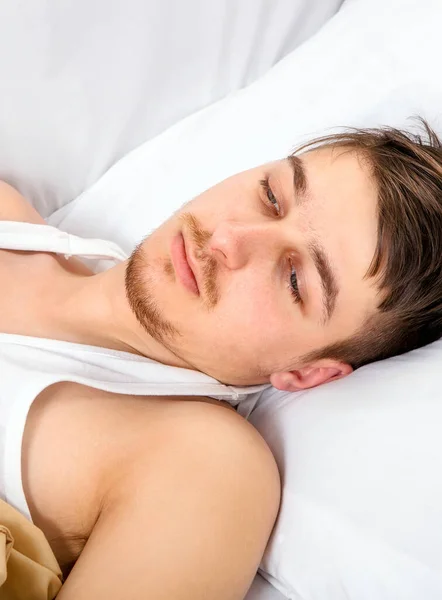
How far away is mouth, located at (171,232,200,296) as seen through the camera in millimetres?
969

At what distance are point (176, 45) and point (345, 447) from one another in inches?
36.0

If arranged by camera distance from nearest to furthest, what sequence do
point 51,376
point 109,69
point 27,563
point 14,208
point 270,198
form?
point 27,563 → point 51,376 → point 270,198 → point 14,208 → point 109,69

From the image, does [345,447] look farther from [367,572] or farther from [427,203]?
[427,203]

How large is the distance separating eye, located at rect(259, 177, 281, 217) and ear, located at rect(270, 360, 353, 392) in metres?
0.25

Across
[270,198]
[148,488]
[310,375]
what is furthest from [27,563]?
[270,198]

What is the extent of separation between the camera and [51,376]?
907 mm

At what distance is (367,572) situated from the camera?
833 mm

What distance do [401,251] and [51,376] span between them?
53cm

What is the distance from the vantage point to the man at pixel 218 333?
2.67 ft

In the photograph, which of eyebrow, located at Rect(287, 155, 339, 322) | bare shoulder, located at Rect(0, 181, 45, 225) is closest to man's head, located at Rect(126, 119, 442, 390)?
eyebrow, located at Rect(287, 155, 339, 322)

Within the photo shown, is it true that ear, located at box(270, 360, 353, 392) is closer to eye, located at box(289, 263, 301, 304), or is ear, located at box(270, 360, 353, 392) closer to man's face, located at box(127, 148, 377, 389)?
man's face, located at box(127, 148, 377, 389)

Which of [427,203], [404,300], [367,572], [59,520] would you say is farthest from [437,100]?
[59,520]

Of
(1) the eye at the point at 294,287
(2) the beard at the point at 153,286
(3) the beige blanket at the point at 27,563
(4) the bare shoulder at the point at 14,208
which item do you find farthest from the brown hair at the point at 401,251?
(4) the bare shoulder at the point at 14,208

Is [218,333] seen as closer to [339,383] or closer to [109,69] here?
[339,383]
